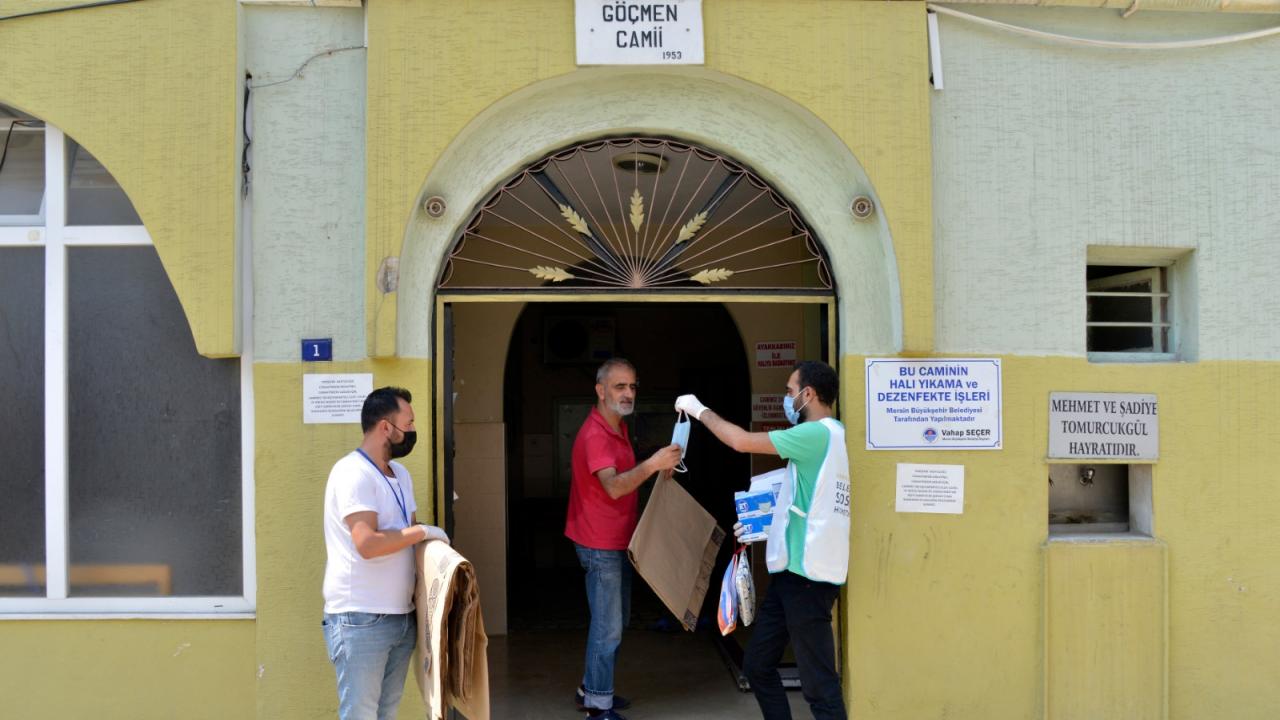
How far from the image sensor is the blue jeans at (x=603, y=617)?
16.7ft

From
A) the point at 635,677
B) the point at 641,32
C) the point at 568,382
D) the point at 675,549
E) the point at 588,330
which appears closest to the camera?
the point at 641,32

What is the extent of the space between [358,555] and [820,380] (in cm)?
214

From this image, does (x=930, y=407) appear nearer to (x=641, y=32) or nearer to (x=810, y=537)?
(x=810, y=537)

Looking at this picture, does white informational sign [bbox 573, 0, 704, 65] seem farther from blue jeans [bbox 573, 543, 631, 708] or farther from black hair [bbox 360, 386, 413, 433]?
blue jeans [bbox 573, 543, 631, 708]

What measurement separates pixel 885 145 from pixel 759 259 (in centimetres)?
284

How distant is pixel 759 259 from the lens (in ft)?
25.8

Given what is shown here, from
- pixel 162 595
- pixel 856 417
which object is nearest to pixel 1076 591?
pixel 856 417

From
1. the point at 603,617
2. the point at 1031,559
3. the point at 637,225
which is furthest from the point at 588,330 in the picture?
the point at 1031,559

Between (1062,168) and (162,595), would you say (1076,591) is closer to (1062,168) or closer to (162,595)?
(1062,168)

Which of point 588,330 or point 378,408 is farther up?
point 588,330

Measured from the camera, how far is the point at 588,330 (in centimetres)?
1078

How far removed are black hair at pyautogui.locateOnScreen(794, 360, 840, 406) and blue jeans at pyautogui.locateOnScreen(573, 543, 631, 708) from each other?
1.38m

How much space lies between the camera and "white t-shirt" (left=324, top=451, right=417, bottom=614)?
12.5 ft

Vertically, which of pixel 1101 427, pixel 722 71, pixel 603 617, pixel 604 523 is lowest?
pixel 603 617
